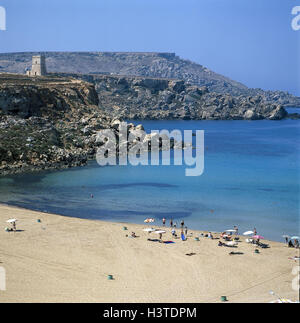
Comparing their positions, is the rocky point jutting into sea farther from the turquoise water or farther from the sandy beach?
the sandy beach

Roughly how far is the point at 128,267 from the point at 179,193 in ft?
51.9

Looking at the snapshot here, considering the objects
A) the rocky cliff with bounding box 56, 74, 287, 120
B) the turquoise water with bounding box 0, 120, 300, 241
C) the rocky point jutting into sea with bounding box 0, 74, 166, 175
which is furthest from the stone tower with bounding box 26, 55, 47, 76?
the rocky cliff with bounding box 56, 74, 287, 120

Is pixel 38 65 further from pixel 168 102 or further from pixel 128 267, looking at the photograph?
pixel 128 267

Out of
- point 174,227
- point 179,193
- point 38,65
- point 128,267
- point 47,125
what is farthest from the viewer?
point 38,65

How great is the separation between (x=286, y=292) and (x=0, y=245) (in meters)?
11.5

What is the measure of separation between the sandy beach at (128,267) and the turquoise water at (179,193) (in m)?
3.80

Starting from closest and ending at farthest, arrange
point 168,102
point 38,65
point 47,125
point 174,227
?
1. point 174,227
2. point 47,125
3. point 38,65
4. point 168,102

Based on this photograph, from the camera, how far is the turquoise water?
87.2 feet

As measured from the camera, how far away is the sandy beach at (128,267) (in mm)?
14906

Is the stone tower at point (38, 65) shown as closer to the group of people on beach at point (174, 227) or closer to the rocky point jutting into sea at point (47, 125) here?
the rocky point jutting into sea at point (47, 125)

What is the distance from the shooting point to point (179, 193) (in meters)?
33.1

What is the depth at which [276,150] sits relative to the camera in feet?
192

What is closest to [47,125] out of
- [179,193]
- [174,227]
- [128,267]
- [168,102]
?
[179,193]
